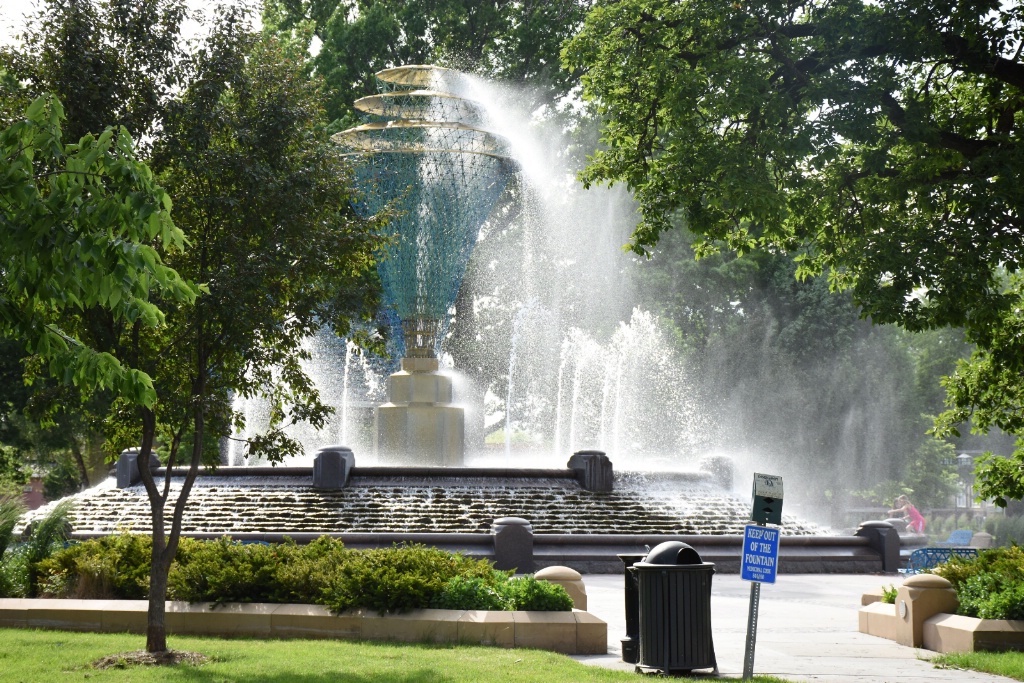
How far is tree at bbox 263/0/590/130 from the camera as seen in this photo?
42.0 meters

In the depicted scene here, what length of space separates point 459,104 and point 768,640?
20.1 metres

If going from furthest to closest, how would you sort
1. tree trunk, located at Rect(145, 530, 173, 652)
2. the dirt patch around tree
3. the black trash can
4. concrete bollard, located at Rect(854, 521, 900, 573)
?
concrete bollard, located at Rect(854, 521, 900, 573)
tree trunk, located at Rect(145, 530, 173, 652)
the dirt patch around tree
the black trash can

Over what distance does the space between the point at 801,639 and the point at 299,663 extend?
6421mm

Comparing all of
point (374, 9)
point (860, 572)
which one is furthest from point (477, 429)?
point (860, 572)

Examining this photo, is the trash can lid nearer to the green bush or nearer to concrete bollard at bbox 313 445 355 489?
the green bush

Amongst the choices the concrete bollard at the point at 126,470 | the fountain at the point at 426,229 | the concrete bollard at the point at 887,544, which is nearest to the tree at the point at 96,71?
the concrete bollard at the point at 126,470

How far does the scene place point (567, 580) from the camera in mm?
12859

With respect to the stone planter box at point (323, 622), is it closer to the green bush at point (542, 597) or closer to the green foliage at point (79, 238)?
the green bush at point (542, 597)

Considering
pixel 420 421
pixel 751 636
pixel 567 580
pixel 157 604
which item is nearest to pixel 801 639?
pixel 567 580

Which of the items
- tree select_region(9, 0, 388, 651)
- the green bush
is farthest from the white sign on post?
tree select_region(9, 0, 388, 651)

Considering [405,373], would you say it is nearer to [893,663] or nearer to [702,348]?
[893,663]

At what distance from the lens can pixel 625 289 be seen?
1949 inches

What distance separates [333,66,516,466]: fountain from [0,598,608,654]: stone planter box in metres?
16.0

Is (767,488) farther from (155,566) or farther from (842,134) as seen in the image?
(155,566)
